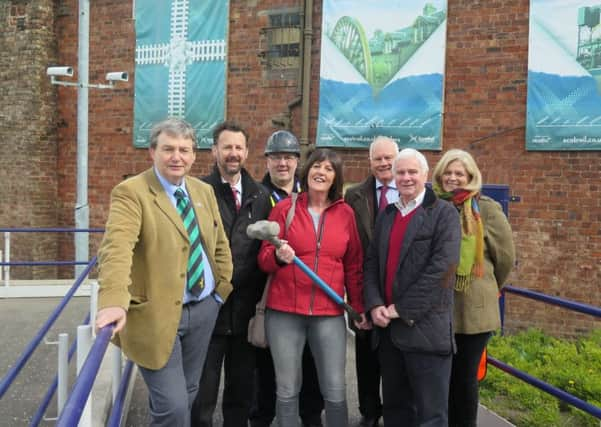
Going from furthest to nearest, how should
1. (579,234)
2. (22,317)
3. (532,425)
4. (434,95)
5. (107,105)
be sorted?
(107,105), (434,95), (579,234), (22,317), (532,425)

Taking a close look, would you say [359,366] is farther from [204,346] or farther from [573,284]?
[573,284]

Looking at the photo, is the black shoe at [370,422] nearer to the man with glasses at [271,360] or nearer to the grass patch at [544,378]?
the man with glasses at [271,360]

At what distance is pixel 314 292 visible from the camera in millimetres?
3227

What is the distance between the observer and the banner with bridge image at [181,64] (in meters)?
10.4

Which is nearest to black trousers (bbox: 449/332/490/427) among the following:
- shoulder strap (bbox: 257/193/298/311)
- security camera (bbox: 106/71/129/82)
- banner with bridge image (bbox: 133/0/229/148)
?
shoulder strap (bbox: 257/193/298/311)

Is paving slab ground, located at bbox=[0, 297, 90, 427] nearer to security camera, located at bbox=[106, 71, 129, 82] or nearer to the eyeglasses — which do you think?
the eyeglasses

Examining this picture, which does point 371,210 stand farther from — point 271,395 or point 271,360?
point 271,395

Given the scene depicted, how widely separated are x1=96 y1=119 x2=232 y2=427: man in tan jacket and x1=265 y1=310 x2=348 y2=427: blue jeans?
1.51ft

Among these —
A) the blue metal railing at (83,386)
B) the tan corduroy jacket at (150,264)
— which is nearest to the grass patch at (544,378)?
the tan corduroy jacket at (150,264)

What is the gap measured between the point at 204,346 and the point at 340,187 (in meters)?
1.11

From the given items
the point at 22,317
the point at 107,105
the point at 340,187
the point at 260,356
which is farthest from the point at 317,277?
the point at 107,105

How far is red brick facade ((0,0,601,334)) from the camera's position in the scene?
27.4 feet

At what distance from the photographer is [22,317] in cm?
764

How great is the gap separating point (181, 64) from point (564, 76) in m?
6.10
